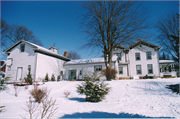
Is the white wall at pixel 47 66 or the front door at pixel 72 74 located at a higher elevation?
the white wall at pixel 47 66

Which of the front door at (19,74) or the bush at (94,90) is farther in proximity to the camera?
the front door at (19,74)

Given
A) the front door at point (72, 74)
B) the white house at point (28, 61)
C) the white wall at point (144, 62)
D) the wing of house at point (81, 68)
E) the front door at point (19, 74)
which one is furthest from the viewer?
the white wall at point (144, 62)

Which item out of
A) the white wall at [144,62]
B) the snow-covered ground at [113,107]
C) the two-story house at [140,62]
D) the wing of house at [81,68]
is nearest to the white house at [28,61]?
the wing of house at [81,68]

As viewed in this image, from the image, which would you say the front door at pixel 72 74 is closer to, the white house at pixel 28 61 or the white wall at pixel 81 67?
the white wall at pixel 81 67

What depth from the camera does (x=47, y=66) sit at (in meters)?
18.2

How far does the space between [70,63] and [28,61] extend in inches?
274

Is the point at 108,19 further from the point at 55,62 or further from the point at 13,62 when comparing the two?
the point at 13,62

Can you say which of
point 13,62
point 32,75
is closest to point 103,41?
point 32,75

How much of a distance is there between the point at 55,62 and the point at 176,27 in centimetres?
1973

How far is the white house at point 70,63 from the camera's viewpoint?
16.7m

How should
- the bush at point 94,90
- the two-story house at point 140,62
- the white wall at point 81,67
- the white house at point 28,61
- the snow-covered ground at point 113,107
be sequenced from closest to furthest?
the snow-covered ground at point 113,107 < the bush at point 94,90 < the white house at point 28,61 < the white wall at point 81,67 < the two-story house at point 140,62

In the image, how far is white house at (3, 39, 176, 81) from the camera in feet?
54.8

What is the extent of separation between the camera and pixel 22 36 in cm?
2614

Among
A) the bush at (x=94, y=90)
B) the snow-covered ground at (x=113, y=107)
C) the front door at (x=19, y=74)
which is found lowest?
the snow-covered ground at (x=113, y=107)
